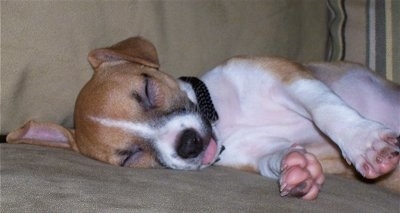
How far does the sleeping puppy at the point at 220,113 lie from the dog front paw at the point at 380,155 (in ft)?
0.53

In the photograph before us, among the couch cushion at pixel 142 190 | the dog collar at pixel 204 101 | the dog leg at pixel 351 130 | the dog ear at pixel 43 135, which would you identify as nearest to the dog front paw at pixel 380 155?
the dog leg at pixel 351 130

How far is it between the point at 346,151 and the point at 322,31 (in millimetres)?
1249

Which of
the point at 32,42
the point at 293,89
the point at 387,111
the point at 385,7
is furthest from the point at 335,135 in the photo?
the point at 32,42

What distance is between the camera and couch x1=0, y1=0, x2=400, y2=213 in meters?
1.80

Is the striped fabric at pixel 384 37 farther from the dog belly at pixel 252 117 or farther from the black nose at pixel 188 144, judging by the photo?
the black nose at pixel 188 144

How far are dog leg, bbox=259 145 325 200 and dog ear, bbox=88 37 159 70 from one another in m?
0.64

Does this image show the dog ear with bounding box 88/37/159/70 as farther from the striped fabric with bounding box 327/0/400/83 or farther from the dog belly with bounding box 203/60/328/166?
the striped fabric with bounding box 327/0/400/83

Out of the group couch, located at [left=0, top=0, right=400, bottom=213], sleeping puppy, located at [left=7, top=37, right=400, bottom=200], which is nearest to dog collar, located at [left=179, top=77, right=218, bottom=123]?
sleeping puppy, located at [left=7, top=37, right=400, bottom=200]

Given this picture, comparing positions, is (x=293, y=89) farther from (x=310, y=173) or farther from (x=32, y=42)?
(x=32, y=42)

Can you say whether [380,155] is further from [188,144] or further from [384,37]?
[384,37]

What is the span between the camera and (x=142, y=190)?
184cm

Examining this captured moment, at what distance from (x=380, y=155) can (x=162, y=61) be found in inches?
44.5

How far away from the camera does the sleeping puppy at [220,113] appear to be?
7.62 ft

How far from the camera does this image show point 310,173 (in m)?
2.10
